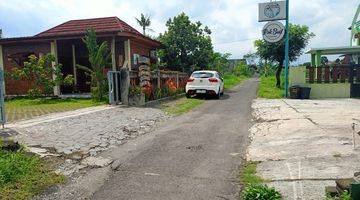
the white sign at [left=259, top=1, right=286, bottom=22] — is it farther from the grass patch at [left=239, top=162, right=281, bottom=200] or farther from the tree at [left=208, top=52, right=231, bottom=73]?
the grass patch at [left=239, top=162, right=281, bottom=200]

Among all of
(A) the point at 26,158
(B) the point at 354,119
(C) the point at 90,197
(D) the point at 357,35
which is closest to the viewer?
(C) the point at 90,197

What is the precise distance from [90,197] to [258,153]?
11.1ft

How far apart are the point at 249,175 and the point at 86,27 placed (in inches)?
668

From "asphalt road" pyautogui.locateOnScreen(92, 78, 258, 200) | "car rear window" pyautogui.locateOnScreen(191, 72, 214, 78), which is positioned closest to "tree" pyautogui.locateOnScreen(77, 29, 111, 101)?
"car rear window" pyautogui.locateOnScreen(191, 72, 214, 78)

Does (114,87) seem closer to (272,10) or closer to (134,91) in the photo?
(134,91)

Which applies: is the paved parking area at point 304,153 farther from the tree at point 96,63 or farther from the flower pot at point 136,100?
the tree at point 96,63

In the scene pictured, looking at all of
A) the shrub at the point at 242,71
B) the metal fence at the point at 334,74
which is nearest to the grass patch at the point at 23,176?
the metal fence at the point at 334,74

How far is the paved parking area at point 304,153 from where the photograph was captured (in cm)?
521

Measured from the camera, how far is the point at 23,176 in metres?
5.52

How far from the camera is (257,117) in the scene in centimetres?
1206

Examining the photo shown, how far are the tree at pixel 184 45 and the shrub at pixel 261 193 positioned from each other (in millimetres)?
22111

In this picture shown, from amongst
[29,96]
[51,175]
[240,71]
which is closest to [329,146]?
[51,175]

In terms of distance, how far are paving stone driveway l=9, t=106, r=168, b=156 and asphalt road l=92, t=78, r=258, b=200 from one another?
0.75 m

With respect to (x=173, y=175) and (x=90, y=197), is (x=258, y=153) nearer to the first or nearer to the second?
(x=173, y=175)
